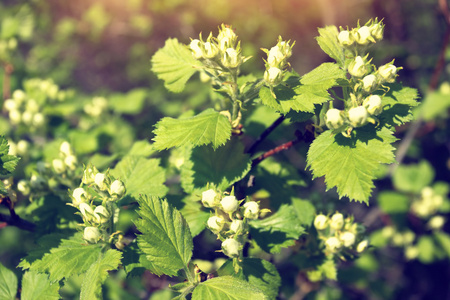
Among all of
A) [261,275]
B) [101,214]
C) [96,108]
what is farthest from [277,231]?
[96,108]

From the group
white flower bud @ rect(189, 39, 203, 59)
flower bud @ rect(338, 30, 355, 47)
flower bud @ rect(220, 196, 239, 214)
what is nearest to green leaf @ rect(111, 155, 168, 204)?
flower bud @ rect(220, 196, 239, 214)

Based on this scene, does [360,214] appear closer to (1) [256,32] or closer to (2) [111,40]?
(1) [256,32]

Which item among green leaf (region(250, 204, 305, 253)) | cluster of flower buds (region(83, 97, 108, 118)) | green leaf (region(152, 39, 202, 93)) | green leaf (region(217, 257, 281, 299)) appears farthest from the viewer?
cluster of flower buds (region(83, 97, 108, 118))

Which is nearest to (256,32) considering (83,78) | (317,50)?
(317,50)

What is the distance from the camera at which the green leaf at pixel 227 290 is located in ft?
3.59

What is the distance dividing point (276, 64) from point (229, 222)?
1.83 feet

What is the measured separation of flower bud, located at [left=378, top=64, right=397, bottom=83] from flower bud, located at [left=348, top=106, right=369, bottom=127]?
17cm

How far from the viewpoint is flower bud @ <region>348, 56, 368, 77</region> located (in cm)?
113

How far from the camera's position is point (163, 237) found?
3.85 ft

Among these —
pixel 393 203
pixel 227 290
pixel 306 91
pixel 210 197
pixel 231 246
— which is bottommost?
pixel 393 203

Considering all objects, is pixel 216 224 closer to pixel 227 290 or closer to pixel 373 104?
pixel 227 290

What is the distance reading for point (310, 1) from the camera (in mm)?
6395

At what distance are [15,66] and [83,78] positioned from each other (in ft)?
14.2

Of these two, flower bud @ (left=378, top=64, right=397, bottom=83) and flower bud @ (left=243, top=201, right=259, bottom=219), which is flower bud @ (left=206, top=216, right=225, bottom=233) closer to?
flower bud @ (left=243, top=201, right=259, bottom=219)
